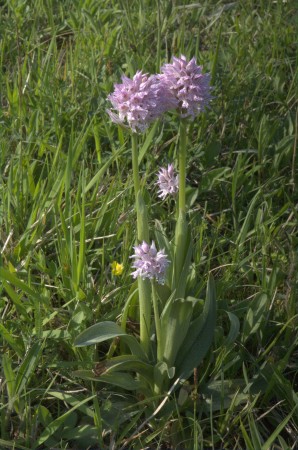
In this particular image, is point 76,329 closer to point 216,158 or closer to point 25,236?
point 25,236

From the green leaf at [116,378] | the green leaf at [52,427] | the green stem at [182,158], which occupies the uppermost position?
the green stem at [182,158]

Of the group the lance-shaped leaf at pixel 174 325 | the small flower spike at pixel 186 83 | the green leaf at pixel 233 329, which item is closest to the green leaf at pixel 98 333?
the lance-shaped leaf at pixel 174 325

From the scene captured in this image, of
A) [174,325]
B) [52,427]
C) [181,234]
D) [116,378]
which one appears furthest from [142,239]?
[52,427]

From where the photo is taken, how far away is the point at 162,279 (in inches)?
56.1

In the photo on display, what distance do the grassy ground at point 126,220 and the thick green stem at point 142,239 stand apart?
12cm

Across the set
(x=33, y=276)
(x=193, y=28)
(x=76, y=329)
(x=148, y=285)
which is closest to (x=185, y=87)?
(x=148, y=285)

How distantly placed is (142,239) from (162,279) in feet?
0.39

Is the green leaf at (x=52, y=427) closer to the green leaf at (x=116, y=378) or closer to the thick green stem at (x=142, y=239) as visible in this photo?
the green leaf at (x=116, y=378)

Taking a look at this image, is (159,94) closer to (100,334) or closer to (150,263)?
(150,263)

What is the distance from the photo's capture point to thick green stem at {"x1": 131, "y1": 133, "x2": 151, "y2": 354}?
4.79 feet

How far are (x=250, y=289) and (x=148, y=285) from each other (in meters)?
0.45

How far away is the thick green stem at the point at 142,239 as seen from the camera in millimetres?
1461

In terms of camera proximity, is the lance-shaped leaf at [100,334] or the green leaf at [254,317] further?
the green leaf at [254,317]

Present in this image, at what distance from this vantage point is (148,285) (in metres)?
1.56
